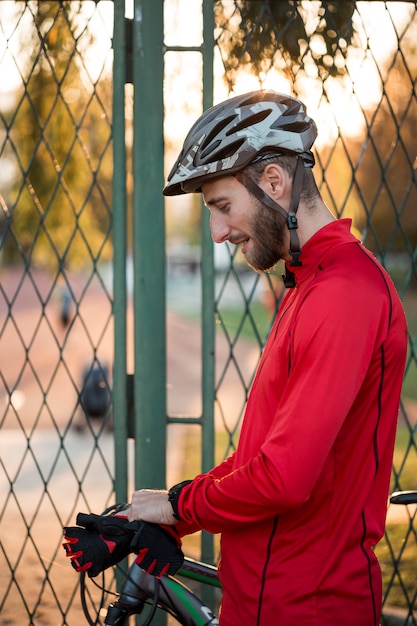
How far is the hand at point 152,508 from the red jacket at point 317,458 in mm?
56

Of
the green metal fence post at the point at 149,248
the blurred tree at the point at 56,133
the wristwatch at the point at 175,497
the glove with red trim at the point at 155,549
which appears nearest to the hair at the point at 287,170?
the wristwatch at the point at 175,497

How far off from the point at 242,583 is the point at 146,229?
1.44 m

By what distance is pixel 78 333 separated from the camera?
73.1 feet

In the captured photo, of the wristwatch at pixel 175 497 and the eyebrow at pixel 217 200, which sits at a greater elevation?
the eyebrow at pixel 217 200

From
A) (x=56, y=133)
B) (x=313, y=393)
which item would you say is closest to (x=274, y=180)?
(x=313, y=393)

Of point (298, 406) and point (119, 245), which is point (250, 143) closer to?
point (298, 406)

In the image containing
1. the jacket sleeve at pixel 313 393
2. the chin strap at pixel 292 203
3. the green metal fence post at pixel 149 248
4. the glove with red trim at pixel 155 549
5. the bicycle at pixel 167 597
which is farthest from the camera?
the green metal fence post at pixel 149 248

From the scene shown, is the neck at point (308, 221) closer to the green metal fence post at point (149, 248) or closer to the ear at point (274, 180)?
the ear at point (274, 180)

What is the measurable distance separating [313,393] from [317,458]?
0.42 feet

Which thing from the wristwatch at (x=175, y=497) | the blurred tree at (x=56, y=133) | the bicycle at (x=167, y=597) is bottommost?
the bicycle at (x=167, y=597)

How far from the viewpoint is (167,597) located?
7.18ft

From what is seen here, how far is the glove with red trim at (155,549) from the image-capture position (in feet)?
5.94

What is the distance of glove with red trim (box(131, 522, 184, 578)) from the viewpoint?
1.81 meters

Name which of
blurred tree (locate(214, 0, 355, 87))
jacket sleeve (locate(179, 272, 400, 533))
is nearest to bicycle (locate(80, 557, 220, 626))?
jacket sleeve (locate(179, 272, 400, 533))
